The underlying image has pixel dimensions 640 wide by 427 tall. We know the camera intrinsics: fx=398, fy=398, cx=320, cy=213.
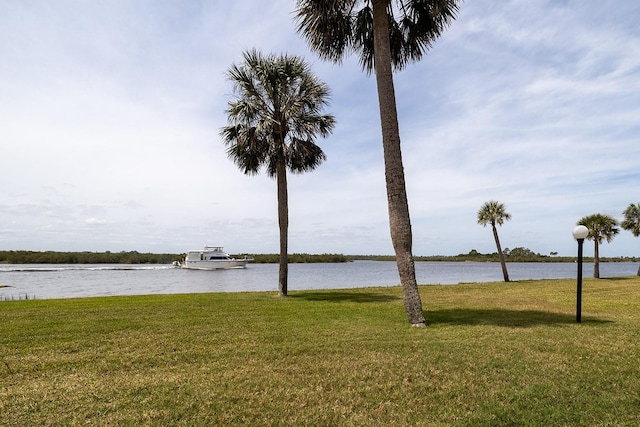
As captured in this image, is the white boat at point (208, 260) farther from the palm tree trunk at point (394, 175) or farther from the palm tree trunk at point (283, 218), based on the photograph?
the palm tree trunk at point (394, 175)

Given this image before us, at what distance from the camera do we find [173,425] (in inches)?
151

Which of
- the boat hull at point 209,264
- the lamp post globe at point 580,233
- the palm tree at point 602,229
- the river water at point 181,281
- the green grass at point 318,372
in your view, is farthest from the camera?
the boat hull at point 209,264

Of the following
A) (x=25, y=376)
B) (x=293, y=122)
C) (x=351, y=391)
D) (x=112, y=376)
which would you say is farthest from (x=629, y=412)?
(x=293, y=122)

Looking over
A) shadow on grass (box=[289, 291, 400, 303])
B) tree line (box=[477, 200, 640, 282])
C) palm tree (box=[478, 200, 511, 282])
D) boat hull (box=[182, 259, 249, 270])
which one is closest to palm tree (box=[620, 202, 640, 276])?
tree line (box=[477, 200, 640, 282])

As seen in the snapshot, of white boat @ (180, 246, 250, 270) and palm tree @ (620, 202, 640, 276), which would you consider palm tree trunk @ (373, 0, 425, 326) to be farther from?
white boat @ (180, 246, 250, 270)

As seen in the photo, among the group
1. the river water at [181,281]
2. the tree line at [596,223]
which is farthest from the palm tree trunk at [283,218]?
the tree line at [596,223]

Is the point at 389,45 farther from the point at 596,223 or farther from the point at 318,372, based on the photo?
the point at 596,223

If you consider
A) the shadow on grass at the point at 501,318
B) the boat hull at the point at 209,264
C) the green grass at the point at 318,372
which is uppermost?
the green grass at the point at 318,372

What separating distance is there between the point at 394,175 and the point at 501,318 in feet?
15.6

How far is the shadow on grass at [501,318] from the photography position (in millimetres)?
9634

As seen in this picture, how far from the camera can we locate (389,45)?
10508 mm

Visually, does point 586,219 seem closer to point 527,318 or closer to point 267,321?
point 527,318

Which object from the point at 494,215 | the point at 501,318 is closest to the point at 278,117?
the point at 501,318

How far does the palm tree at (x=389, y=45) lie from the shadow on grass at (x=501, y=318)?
1360 mm
